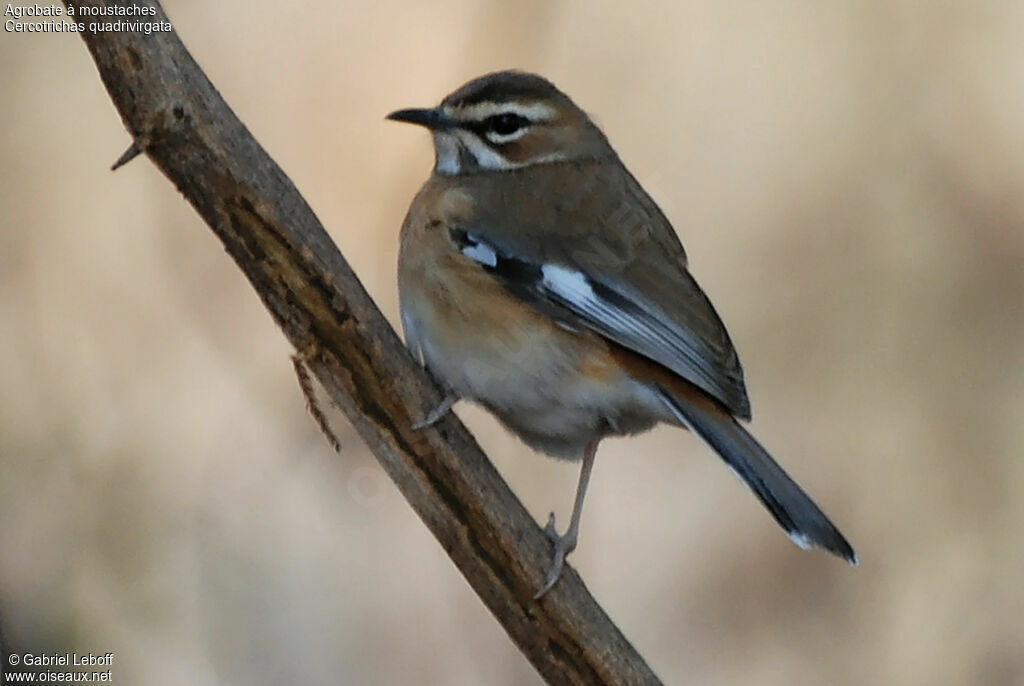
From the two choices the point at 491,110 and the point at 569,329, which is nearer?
the point at 569,329

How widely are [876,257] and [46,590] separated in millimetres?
3461

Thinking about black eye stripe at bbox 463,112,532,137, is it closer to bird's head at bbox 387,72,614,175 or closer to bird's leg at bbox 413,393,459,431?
bird's head at bbox 387,72,614,175

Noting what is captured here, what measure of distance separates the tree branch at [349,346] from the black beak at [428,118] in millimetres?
763

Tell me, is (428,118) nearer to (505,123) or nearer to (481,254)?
(505,123)

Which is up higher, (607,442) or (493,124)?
(493,124)

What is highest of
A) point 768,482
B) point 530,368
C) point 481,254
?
point 481,254

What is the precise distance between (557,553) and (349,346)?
2.17 feet

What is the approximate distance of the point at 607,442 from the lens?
481 centimetres

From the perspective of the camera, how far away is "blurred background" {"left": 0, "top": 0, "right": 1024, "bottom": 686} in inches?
173

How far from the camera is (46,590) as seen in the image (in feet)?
13.6

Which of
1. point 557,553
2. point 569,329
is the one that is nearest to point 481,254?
point 569,329

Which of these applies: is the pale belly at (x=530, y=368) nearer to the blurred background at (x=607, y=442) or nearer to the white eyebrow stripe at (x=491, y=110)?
the white eyebrow stripe at (x=491, y=110)

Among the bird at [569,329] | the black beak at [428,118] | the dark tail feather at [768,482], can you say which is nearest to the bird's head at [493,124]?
the black beak at [428,118]

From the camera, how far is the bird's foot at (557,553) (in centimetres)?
259
